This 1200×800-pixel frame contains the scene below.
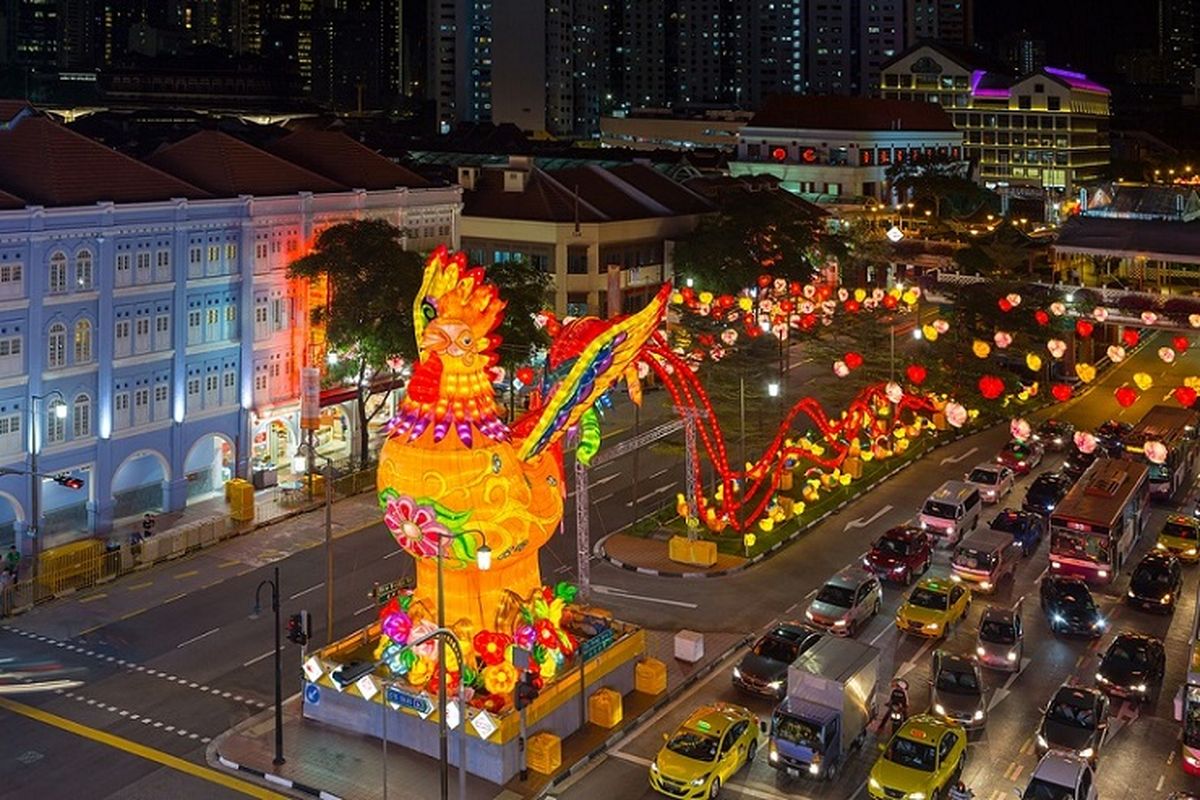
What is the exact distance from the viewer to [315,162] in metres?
74.2

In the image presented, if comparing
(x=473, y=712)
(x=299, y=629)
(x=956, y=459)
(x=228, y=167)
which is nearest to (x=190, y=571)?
(x=299, y=629)

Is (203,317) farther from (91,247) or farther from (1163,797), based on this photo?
(1163,797)

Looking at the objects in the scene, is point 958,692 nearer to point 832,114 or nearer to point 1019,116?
point 832,114

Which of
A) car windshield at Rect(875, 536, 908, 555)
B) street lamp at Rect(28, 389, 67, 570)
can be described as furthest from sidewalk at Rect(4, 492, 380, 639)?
car windshield at Rect(875, 536, 908, 555)

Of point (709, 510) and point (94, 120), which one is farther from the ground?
point (94, 120)

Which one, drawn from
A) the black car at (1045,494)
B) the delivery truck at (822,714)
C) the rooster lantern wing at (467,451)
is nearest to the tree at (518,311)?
the black car at (1045,494)

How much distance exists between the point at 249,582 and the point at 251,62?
161 m

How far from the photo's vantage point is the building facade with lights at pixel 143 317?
54.6 meters

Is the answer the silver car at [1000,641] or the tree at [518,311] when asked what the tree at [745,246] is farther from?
the silver car at [1000,641]

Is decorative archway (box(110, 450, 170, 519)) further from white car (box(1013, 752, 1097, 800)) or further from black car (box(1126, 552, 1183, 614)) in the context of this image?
black car (box(1126, 552, 1183, 614))

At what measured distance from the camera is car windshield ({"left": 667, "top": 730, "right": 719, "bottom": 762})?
35406 millimetres

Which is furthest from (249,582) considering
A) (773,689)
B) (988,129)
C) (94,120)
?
(988,129)

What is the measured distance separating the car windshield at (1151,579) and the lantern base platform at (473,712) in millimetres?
20651

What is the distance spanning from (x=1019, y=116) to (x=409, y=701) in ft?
538
